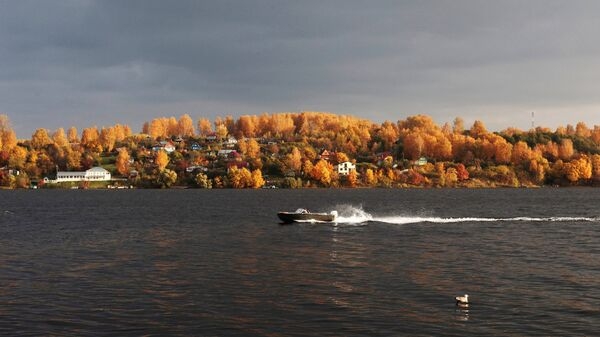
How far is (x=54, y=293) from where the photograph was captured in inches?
1746

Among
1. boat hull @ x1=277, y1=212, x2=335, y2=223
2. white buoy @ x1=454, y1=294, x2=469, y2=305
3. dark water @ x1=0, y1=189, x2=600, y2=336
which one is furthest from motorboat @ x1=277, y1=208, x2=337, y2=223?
white buoy @ x1=454, y1=294, x2=469, y2=305

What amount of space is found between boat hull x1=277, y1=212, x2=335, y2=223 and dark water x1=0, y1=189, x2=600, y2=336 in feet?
42.3

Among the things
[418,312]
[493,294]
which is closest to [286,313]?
[418,312]

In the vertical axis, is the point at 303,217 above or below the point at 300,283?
above

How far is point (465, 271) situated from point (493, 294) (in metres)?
10.1

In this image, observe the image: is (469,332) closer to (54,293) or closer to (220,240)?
(54,293)

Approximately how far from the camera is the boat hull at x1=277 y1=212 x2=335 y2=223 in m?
103

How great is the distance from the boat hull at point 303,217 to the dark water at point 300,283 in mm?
12900

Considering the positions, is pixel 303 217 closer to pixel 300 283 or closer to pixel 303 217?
pixel 303 217

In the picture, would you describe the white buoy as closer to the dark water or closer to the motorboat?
the dark water

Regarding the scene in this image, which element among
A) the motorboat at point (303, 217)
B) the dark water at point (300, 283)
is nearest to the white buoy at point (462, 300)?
the dark water at point (300, 283)

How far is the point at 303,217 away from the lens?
340 feet

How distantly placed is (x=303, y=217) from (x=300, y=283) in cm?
5532

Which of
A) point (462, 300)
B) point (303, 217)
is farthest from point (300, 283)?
point (303, 217)
